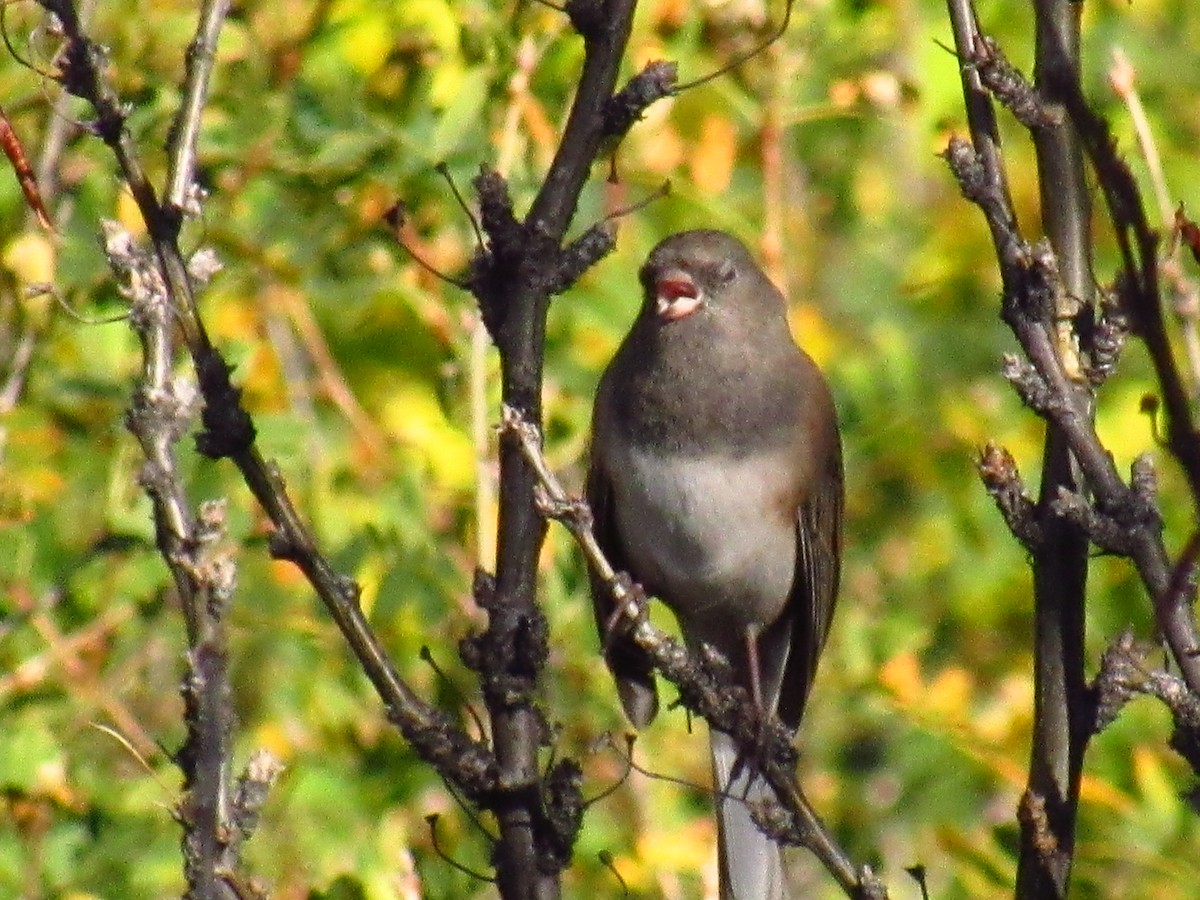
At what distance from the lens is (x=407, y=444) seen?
416cm

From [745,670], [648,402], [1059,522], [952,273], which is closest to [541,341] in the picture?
[1059,522]

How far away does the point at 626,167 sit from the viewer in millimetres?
3945

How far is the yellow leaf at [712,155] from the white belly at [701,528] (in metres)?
1.15

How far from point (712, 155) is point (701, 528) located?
51.6 inches

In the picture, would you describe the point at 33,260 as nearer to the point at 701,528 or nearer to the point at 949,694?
the point at 701,528

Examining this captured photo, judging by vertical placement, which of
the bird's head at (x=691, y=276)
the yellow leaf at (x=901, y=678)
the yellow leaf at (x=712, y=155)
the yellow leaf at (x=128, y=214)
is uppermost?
the yellow leaf at (x=712, y=155)

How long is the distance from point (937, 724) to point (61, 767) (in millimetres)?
1465

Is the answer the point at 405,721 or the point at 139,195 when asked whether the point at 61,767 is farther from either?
the point at 139,195

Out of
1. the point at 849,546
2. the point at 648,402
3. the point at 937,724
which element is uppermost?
the point at 849,546

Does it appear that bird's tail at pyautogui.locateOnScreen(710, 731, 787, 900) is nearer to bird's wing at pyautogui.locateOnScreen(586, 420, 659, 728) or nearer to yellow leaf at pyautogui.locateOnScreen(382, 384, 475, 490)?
bird's wing at pyautogui.locateOnScreen(586, 420, 659, 728)

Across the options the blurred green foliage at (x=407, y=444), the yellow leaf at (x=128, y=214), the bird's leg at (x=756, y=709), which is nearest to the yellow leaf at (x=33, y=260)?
the blurred green foliage at (x=407, y=444)

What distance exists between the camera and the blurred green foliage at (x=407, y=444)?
126 inches

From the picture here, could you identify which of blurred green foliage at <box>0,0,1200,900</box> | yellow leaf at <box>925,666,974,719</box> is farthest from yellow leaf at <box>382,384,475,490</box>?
yellow leaf at <box>925,666,974,719</box>

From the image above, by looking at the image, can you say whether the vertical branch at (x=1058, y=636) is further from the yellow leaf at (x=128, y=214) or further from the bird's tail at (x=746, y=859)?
the yellow leaf at (x=128, y=214)
